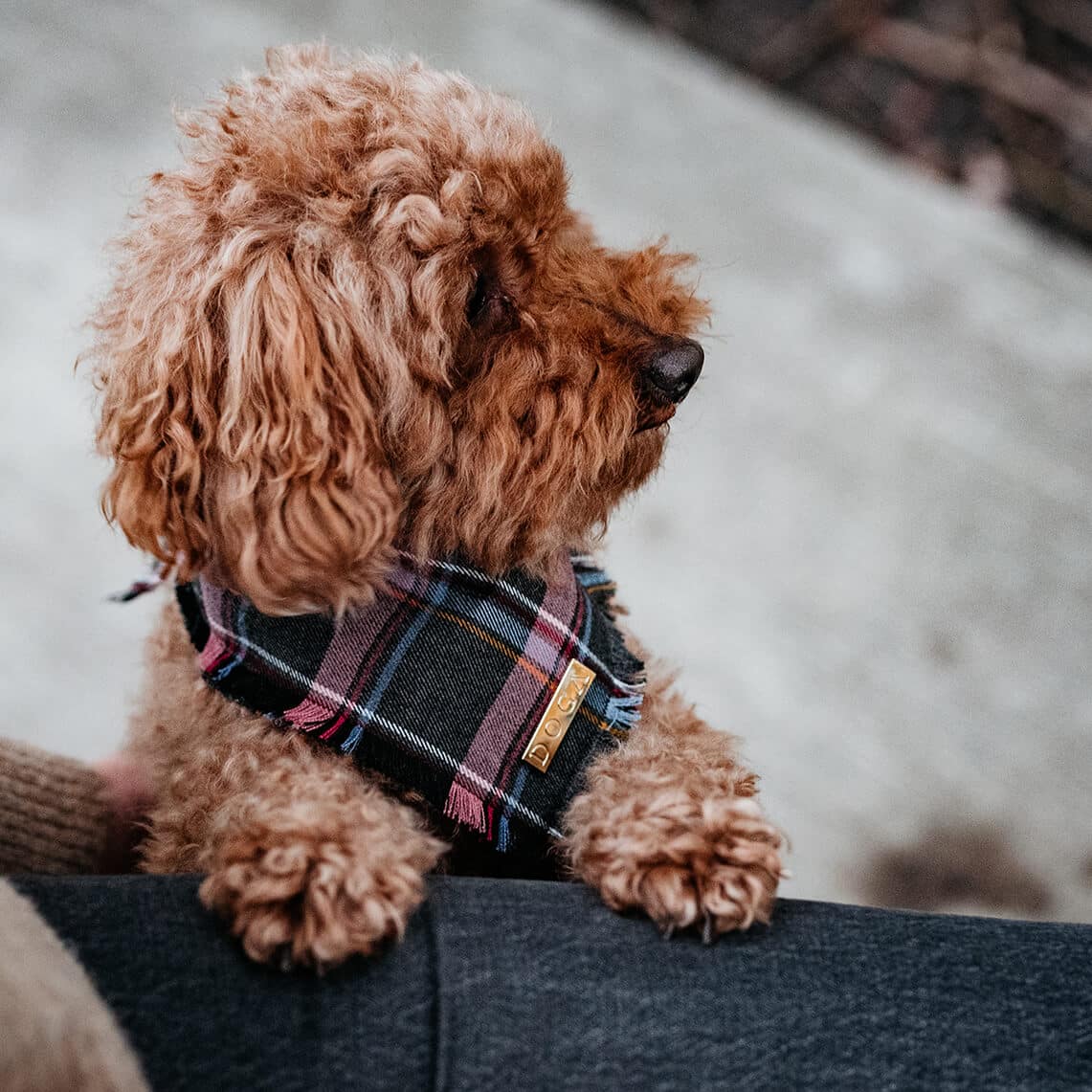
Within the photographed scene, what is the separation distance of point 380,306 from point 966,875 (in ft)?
5.34

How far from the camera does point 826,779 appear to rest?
205 centimetres

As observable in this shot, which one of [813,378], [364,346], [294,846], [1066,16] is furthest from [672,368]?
[1066,16]

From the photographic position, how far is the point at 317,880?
31.7 inches

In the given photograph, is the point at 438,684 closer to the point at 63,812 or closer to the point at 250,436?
the point at 250,436

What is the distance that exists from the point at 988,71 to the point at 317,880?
3295 millimetres

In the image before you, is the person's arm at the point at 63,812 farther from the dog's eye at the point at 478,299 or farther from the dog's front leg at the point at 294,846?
the dog's eye at the point at 478,299

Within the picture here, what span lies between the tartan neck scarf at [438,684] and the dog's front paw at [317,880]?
7 centimetres

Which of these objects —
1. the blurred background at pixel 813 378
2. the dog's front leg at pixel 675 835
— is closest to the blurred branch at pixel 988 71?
the blurred background at pixel 813 378

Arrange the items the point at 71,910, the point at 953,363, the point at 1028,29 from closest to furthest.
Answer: the point at 71,910, the point at 953,363, the point at 1028,29

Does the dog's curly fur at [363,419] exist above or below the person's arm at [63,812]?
above

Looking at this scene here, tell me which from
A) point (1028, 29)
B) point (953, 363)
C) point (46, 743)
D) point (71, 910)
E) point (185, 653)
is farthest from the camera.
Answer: point (1028, 29)

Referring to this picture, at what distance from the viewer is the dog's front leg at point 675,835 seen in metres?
0.83

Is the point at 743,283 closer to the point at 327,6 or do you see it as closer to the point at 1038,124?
the point at 1038,124

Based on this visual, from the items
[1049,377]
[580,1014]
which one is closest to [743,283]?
[1049,377]
